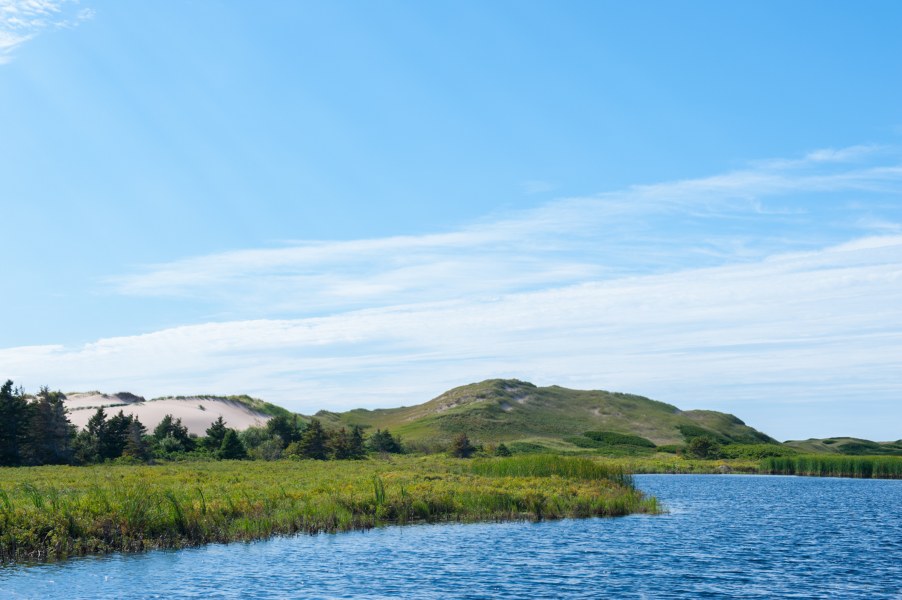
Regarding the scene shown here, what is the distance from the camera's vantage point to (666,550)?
141 ft

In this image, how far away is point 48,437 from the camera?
96.1 meters

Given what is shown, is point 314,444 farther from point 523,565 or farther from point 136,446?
point 523,565

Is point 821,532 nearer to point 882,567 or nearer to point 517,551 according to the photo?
point 882,567

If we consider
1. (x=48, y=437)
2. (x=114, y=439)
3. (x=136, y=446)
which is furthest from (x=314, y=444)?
(x=48, y=437)

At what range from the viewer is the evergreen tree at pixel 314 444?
12038 cm

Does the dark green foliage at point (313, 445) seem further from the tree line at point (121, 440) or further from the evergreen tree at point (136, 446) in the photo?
the evergreen tree at point (136, 446)

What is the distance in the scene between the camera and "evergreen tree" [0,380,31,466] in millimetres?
91250

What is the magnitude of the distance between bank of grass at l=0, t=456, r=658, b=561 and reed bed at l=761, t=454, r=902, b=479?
5680cm

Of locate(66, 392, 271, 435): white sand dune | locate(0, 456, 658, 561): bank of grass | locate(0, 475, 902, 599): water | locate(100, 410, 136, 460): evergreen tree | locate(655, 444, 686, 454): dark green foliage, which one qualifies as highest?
locate(66, 392, 271, 435): white sand dune

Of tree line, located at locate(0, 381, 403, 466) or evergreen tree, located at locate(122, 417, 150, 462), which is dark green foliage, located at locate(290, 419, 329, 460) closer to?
tree line, located at locate(0, 381, 403, 466)

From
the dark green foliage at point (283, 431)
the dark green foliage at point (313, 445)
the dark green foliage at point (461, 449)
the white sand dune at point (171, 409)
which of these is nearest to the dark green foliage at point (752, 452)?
the dark green foliage at point (461, 449)

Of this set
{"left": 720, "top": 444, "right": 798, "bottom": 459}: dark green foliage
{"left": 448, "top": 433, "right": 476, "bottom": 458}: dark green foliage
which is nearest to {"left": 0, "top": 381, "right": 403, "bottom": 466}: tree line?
{"left": 448, "top": 433, "right": 476, "bottom": 458}: dark green foliage

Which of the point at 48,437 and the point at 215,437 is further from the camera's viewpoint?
the point at 215,437

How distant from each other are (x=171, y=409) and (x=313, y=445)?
52.3 metres
